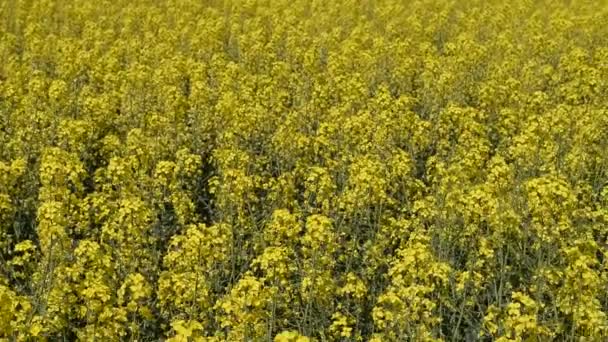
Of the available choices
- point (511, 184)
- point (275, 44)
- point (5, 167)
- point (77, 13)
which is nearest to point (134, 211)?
point (5, 167)

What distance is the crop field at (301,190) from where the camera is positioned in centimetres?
805

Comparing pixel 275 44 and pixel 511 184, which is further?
pixel 275 44

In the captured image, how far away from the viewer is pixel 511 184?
33.5ft

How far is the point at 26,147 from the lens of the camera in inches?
490

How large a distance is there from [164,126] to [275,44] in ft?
25.6

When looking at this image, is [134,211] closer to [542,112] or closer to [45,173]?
[45,173]

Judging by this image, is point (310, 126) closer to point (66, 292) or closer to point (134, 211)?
point (134, 211)

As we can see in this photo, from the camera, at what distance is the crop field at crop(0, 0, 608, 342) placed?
805 cm

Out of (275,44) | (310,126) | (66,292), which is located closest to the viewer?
(66,292)

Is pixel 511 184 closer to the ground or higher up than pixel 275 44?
closer to the ground

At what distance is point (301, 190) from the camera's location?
41.2ft

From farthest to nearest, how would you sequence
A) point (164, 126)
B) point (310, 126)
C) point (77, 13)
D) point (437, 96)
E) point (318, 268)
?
point (77, 13) → point (437, 96) → point (310, 126) → point (164, 126) → point (318, 268)

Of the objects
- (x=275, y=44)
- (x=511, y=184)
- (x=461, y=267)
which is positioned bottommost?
(x=461, y=267)

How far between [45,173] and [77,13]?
14.7 meters
